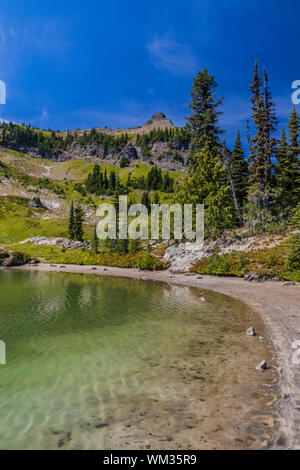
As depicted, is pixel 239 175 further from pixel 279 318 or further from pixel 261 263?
pixel 279 318

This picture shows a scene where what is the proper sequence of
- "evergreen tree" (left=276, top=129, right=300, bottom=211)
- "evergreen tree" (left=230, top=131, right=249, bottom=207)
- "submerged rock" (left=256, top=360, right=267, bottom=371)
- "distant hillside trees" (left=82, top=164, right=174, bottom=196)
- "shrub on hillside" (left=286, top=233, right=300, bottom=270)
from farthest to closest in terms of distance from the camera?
"distant hillside trees" (left=82, top=164, right=174, bottom=196)
"evergreen tree" (left=230, top=131, right=249, bottom=207)
"evergreen tree" (left=276, top=129, right=300, bottom=211)
"shrub on hillside" (left=286, top=233, right=300, bottom=270)
"submerged rock" (left=256, top=360, right=267, bottom=371)

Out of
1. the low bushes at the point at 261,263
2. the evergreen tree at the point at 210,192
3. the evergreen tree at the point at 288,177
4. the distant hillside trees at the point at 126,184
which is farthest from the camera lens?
the distant hillside trees at the point at 126,184

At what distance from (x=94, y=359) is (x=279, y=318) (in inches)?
451

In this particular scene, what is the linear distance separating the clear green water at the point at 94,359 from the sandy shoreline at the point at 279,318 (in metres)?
2.04

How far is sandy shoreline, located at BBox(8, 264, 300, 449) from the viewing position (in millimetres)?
6349

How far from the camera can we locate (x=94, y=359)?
36.3ft

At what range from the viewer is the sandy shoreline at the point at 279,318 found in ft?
20.8

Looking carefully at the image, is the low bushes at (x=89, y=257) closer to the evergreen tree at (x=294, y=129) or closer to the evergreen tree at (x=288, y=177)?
the evergreen tree at (x=288, y=177)

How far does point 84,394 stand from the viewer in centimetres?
823

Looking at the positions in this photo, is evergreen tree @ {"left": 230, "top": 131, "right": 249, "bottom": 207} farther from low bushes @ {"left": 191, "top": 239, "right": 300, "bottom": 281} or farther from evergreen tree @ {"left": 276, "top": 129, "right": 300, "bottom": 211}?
low bushes @ {"left": 191, "top": 239, "right": 300, "bottom": 281}

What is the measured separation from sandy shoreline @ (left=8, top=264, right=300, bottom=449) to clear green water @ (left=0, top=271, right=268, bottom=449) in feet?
6.70

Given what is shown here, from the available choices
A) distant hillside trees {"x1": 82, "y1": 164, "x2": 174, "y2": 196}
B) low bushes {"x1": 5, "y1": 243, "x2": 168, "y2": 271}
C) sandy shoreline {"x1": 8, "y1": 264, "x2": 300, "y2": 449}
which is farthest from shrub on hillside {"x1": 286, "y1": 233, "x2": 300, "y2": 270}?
distant hillside trees {"x1": 82, "y1": 164, "x2": 174, "y2": 196}

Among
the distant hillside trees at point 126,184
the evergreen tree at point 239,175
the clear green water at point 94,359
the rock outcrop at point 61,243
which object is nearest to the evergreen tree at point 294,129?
the evergreen tree at point 239,175

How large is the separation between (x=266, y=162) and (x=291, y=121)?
1907 cm
